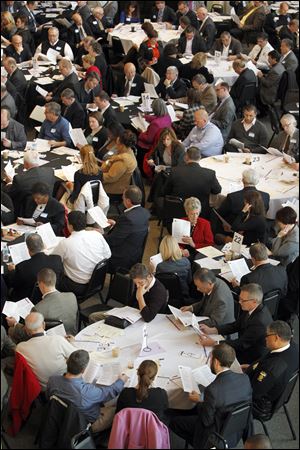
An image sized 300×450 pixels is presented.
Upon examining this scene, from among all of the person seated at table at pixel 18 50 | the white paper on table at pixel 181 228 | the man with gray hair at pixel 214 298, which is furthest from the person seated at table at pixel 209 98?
the man with gray hair at pixel 214 298

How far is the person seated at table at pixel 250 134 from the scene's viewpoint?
386 inches

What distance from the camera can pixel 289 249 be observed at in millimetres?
7238

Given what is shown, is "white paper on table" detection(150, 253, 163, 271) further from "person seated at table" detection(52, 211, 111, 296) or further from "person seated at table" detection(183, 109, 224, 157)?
"person seated at table" detection(183, 109, 224, 157)

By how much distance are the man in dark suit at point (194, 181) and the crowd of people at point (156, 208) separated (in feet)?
0.04

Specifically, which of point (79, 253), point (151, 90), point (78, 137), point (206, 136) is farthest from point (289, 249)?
point (151, 90)

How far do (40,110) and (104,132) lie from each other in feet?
4.26

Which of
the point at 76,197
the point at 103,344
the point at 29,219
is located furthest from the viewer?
the point at 76,197

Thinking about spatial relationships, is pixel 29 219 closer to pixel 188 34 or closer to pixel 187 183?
pixel 187 183

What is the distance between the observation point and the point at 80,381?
5.39 m

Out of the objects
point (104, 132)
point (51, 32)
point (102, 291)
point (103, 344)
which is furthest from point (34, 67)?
point (103, 344)

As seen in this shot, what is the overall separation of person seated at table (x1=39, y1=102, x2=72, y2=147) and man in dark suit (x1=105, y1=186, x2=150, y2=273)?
229cm

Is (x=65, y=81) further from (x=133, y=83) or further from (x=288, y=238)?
(x=288, y=238)

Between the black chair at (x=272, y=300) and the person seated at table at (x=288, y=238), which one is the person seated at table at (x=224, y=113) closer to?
the person seated at table at (x=288, y=238)

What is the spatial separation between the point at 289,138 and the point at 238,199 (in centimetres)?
176
